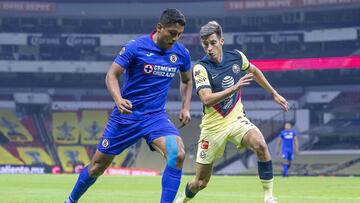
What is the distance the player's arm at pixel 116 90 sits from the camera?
24.9ft

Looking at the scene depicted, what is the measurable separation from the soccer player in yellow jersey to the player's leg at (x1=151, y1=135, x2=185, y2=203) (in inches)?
53.8

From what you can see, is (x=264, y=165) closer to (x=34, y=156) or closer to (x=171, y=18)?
(x=171, y=18)

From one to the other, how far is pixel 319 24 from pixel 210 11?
7990 millimetres

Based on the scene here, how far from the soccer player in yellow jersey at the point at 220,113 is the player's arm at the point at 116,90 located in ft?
5.31

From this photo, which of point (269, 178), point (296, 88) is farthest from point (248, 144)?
point (296, 88)

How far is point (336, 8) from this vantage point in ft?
161

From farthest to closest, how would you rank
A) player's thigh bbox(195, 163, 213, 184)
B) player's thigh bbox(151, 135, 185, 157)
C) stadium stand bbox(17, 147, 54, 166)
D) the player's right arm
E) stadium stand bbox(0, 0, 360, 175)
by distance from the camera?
stadium stand bbox(17, 147, 54, 166) → stadium stand bbox(0, 0, 360, 175) → player's thigh bbox(195, 163, 213, 184) → the player's right arm → player's thigh bbox(151, 135, 185, 157)

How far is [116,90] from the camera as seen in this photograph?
7.87 m

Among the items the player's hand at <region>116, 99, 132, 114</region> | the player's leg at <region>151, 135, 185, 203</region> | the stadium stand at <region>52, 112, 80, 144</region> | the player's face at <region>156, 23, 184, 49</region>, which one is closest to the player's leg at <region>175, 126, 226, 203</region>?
the player's leg at <region>151, 135, 185, 203</region>

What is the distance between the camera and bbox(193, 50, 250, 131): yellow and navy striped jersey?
376 inches

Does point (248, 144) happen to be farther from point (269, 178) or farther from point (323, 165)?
point (323, 165)

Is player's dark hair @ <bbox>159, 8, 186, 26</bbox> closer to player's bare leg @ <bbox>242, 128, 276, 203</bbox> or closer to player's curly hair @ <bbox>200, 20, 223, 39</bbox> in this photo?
player's curly hair @ <bbox>200, 20, 223, 39</bbox>

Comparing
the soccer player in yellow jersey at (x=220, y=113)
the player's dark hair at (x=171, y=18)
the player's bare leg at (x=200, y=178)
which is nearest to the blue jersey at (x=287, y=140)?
the soccer player in yellow jersey at (x=220, y=113)

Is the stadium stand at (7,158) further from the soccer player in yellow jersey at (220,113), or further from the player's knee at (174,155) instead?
the player's knee at (174,155)
